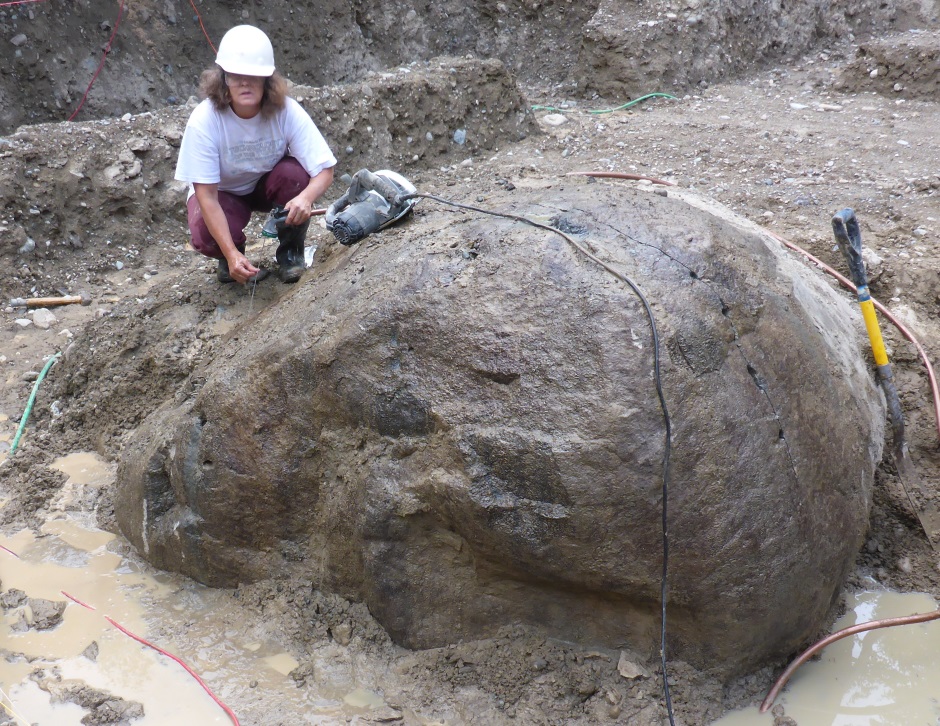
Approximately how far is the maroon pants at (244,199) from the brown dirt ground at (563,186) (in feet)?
0.69

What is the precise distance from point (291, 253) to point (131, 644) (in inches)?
64.6

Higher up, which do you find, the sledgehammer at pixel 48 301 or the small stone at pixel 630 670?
the sledgehammer at pixel 48 301

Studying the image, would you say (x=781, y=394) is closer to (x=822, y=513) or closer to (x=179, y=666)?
(x=822, y=513)

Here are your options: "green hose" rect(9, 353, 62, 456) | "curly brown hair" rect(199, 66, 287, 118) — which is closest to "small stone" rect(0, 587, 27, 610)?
"green hose" rect(9, 353, 62, 456)

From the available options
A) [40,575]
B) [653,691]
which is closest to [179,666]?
[40,575]

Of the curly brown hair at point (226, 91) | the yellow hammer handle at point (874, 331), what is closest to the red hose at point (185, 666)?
the curly brown hair at point (226, 91)

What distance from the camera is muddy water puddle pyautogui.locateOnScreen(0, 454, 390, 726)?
249 cm

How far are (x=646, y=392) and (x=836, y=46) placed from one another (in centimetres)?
651

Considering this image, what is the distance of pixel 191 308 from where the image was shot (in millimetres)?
3584

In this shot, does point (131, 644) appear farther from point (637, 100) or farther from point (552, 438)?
point (637, 100)

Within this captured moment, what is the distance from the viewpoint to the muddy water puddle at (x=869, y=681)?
2.41m

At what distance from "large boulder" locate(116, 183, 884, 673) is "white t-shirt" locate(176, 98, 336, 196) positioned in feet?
2.82

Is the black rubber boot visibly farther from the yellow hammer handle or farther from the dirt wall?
the dirt wall

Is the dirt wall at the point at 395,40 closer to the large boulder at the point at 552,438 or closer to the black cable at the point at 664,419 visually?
the large boulder at the point at 552,438
